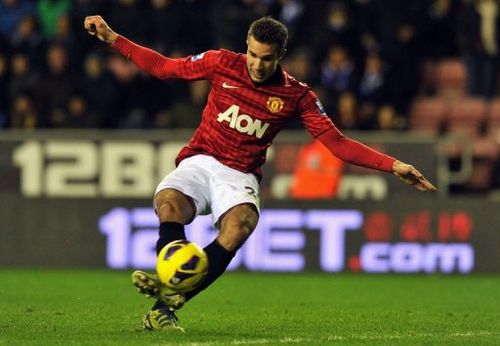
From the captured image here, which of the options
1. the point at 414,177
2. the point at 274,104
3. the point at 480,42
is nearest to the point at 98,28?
the point at 274,104

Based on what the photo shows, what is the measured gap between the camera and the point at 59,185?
53.9 feet

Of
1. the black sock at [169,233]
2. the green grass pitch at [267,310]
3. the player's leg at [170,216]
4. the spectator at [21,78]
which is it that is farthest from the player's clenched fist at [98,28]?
the spectator at [21,78]

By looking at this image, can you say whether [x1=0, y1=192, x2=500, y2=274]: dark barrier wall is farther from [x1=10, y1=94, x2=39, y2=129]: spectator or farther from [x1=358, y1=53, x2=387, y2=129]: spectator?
[x1=358, y1=53, x2=387, y2=129]: spectator

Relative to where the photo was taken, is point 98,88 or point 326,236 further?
point 98,88

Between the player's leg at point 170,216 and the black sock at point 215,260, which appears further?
the black sock at point 215,260

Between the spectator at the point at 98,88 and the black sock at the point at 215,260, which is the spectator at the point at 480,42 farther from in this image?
the black sock at the point at 215,260

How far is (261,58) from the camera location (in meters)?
8.56

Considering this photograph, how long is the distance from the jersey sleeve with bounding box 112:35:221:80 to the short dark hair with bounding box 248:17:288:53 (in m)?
0.55

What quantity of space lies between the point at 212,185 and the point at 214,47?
426 inches

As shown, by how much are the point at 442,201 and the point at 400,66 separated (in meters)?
3.28

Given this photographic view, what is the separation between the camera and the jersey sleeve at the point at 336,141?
887 centimetres

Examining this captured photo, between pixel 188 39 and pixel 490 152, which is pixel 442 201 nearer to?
pixel 490 152

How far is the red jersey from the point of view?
29.2ft

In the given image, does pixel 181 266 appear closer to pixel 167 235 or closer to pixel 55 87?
Result: pixel 167 235
